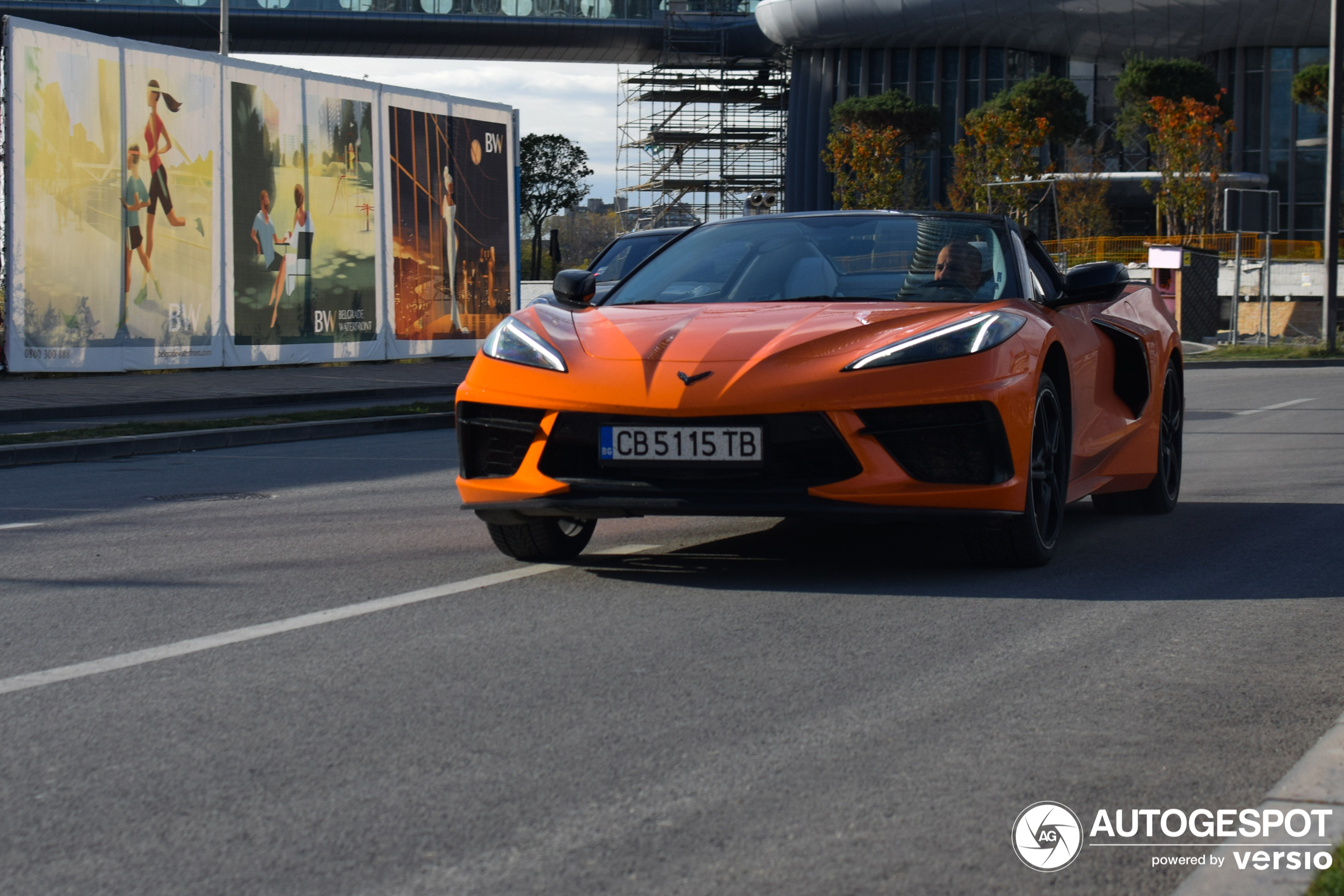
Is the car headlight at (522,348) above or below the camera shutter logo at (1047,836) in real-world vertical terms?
above

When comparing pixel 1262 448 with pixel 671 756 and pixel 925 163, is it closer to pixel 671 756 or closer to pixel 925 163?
pixel 671 756

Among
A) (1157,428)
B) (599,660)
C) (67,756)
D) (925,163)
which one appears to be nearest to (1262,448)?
(1157,428)

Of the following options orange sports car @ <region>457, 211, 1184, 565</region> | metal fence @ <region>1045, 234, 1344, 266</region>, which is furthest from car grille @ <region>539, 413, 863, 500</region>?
metal fence @ <region>1045, 234, 1344, 266</region>

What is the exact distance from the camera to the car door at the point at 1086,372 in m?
6.24

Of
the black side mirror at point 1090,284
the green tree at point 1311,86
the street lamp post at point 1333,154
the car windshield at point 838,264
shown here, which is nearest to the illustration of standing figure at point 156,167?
the car windshield at point 838,264

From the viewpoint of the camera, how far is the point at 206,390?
1650 centimetres

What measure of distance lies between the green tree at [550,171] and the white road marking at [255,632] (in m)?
73.1

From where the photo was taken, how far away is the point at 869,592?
534 centimetres

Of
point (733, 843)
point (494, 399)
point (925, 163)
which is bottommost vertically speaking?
point (733, 843)

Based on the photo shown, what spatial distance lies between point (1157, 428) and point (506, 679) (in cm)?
430

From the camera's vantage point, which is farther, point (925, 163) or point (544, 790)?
point (925, 163)

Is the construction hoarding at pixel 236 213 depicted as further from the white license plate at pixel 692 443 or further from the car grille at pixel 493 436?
the white license plate at pixel 692 443

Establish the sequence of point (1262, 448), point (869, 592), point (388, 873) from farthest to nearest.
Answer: point (1262, 448) → point (869, 592) → point (388, 873)

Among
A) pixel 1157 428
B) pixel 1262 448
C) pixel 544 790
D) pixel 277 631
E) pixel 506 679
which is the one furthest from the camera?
pixel 1262 448
